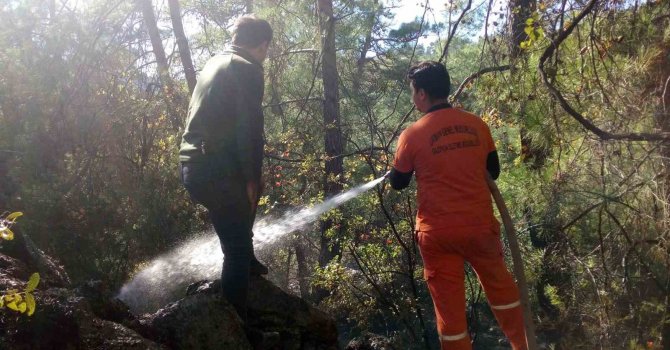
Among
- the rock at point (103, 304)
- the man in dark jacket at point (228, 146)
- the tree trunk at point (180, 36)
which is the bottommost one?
the rock at point (103, 304)

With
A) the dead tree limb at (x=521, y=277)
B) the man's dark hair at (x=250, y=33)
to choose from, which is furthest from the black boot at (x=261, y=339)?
the man's dark hair at (x=250, y=33)

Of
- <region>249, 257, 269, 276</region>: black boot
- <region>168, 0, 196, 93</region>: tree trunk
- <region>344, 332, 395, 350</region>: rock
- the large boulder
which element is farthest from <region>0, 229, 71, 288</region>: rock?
<region>168, 0, 196, 93</region>: tree trunk

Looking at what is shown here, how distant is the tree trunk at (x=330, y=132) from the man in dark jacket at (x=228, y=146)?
274cm

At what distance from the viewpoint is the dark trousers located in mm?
3711

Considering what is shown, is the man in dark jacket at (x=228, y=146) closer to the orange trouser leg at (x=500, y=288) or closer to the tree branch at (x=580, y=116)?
the orange trouser leg at (x=500, y=288)

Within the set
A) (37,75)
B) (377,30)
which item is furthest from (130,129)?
(377,30)

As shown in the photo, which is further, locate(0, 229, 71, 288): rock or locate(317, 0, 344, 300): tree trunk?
locate(317, 0, 344, 300): tree trunk

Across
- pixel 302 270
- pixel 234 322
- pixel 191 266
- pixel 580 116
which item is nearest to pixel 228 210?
pixel 234 322

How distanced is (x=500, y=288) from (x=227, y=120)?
5.90 ft

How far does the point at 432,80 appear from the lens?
3.56 metres

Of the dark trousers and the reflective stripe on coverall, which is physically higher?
the dark trousers

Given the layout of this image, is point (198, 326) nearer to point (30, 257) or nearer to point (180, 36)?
point (30, 257)

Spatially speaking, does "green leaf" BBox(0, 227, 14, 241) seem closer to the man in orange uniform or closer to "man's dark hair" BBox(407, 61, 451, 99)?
the man in orange uniform

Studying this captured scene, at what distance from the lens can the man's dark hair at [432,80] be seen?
11.7 ft
